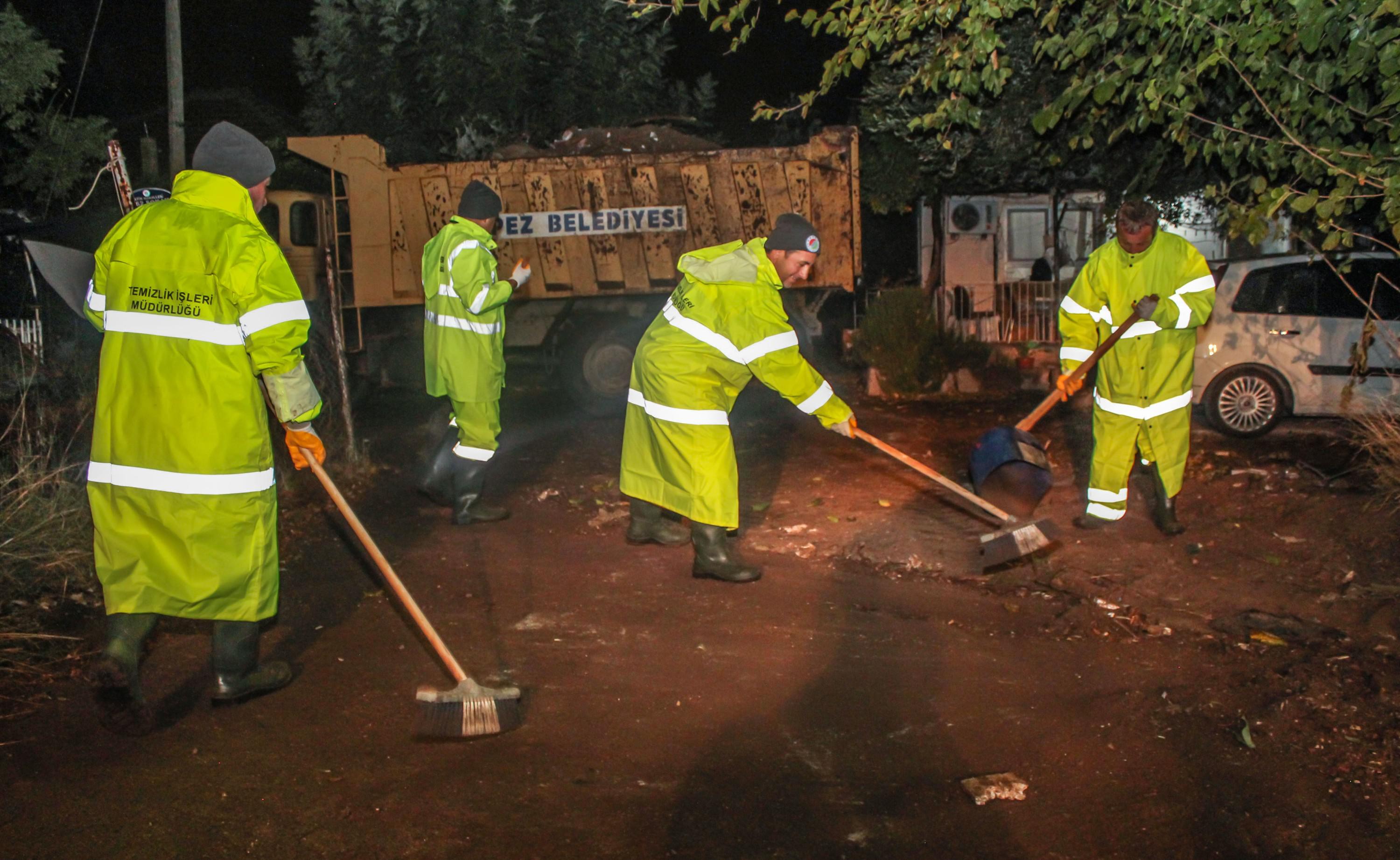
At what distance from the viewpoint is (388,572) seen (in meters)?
3.93

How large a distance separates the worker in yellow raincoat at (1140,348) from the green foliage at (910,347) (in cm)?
530

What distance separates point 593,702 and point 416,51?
15872mm

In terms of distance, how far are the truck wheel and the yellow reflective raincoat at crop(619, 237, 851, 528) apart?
17.4 feet

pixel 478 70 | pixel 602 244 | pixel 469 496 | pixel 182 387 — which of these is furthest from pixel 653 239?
pixel 478 70

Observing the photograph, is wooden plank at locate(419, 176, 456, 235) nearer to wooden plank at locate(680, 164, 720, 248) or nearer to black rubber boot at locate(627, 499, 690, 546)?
wooden plank at locate(680, 164, 720, 248)

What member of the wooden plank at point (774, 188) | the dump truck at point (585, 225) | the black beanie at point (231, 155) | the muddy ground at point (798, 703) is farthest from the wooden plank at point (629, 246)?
the black beanie at point (231, 155)

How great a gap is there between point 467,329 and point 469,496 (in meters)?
1.02

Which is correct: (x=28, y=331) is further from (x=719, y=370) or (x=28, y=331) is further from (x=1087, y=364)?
(x=1087, y=364)

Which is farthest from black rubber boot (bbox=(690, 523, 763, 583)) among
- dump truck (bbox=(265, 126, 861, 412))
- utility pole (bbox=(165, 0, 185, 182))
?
utility pole (bbox=(165, 0, 185, 182))

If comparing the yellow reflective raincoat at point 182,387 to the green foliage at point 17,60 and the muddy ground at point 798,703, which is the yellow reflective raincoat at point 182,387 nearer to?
the muddy ground at point 798,703

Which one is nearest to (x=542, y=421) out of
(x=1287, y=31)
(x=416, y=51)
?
(x=1287, y=31)

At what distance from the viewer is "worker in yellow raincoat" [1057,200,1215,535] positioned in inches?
224

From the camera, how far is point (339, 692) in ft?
13.4

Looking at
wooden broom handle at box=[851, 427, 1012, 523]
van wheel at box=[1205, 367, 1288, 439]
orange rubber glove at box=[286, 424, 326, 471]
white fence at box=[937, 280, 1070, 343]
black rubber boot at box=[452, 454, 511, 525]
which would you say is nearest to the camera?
orange rubber glove at box=[286, 424, 326, 471]
